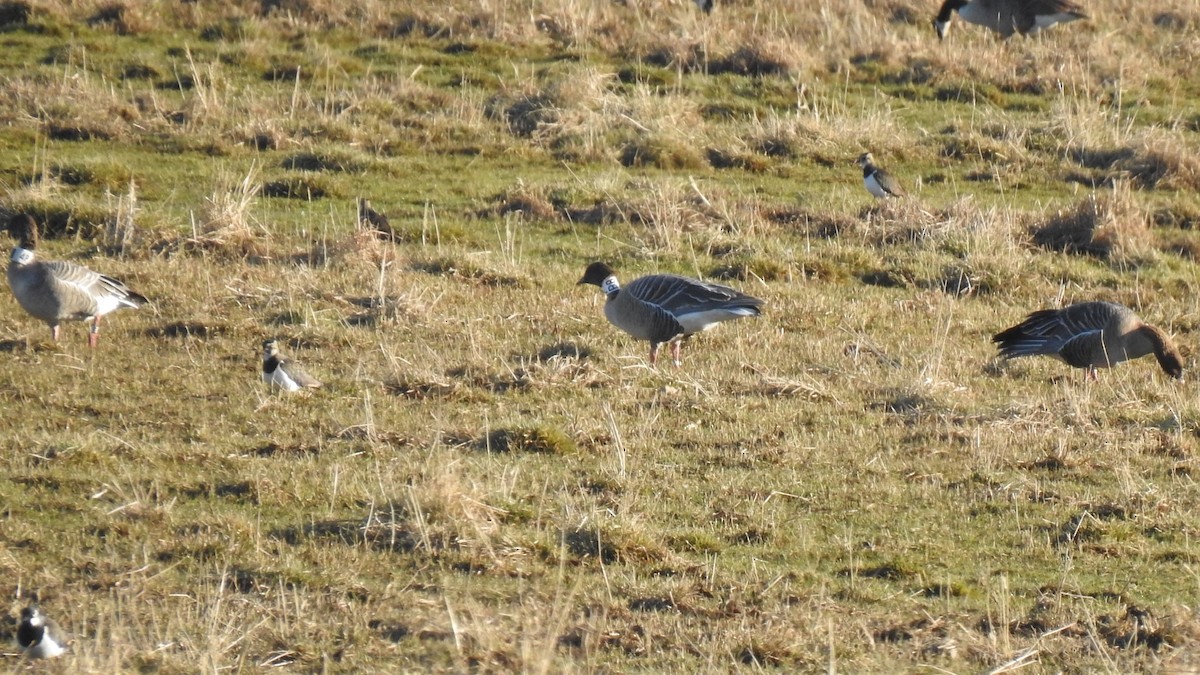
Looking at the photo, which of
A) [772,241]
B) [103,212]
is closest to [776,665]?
[772,241]

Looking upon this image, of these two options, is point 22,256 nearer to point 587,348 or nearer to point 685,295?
point 587,348

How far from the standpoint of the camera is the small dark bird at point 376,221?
590 inches

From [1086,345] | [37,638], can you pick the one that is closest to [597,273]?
[1086,345]

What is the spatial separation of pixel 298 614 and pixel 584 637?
4.36 feet

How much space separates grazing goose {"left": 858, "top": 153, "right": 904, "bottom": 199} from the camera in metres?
16.6

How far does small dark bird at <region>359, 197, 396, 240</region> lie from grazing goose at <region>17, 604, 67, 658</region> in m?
8.58

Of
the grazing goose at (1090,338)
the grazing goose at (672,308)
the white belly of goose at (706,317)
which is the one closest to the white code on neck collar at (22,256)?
the grazing goose at (672,308)

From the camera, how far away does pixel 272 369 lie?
1059 centimetres

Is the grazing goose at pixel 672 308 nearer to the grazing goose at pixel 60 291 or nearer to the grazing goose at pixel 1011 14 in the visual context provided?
the grazing goose at pixel 60 291

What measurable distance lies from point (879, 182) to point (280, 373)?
27.0 ft

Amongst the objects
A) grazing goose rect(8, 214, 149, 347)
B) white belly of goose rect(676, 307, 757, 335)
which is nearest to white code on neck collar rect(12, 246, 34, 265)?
grazing goose rect(8, 214, 149, 347)

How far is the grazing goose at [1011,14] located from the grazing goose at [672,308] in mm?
12518

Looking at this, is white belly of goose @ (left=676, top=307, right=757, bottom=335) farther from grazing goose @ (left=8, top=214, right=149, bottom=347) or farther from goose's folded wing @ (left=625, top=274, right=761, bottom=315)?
grazing goose @ (left=8, top=214, right=149, bottom=347)

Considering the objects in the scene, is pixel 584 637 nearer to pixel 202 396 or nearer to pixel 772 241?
pixel 202 396
